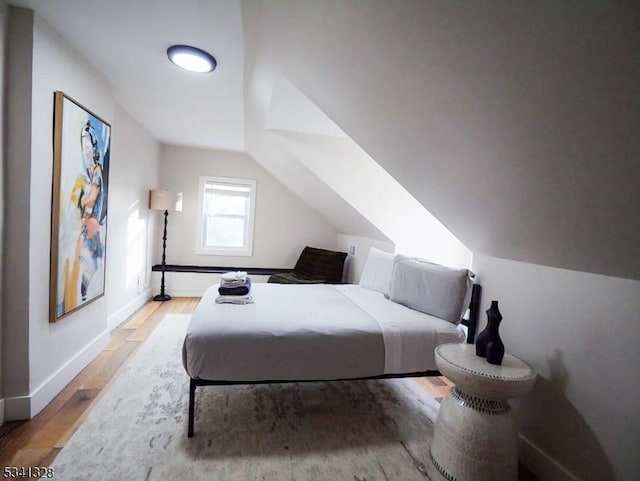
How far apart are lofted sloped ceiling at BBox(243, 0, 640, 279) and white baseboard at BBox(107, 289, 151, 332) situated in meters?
2.97

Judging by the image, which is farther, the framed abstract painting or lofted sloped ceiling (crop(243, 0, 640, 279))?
the framed abstract painting

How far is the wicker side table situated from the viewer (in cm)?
137

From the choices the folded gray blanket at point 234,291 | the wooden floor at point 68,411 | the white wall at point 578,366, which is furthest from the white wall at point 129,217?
the white wall at point 578,366

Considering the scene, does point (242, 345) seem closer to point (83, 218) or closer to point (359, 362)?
point (359, 362)

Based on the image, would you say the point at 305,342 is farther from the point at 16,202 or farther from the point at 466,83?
the point at 16,202

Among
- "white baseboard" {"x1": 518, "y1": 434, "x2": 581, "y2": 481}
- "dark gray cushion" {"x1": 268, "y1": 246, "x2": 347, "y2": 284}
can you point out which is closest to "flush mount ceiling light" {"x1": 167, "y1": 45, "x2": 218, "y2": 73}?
"dark gray cushion" {"x1": 268, "y1": 246, "x2": 347, "y2": 284}

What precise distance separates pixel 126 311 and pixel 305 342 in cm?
279

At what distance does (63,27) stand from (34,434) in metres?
2.33

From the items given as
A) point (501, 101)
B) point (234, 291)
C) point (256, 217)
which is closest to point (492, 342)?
point (501, 101)

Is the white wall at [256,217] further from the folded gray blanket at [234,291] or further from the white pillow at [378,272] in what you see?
the folded gray blanket at [234,291]

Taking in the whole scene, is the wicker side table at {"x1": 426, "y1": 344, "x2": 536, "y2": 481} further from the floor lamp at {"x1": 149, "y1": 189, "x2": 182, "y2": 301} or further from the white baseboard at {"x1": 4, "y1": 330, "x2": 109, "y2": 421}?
the floor lamp at {"x1": 149, "y1": 189, "x2": 182, "y2": 301}

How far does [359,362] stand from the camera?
1.80 metres

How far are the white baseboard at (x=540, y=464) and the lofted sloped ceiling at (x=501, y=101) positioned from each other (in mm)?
963

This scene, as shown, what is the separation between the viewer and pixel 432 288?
2197 millimetres
